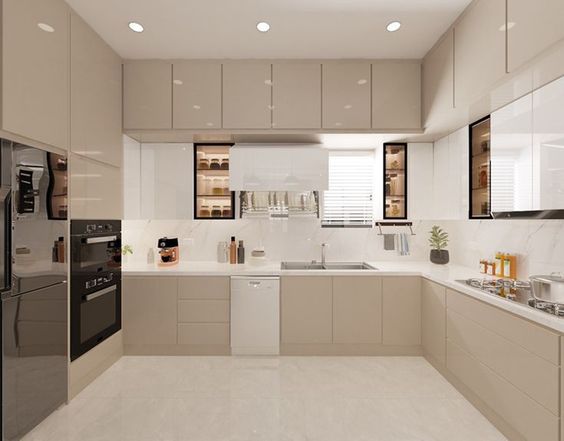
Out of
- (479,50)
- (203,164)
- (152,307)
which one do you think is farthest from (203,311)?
(479,50)

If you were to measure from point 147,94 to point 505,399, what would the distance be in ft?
12.0

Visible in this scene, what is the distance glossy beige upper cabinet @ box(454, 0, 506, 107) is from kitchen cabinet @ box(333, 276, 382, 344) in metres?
1.74

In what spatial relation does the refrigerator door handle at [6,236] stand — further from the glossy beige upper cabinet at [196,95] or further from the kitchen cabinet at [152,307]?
the glossy beige upper cabinet at [196,95]

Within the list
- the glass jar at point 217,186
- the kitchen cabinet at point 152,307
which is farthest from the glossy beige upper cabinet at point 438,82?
the kitchen cabinet at point 152,307

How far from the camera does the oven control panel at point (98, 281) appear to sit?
2543 millimetres

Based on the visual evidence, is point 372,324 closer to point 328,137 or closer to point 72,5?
point 328,137

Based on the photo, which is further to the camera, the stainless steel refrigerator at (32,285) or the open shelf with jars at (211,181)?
the open shelf with jars at (211,181)

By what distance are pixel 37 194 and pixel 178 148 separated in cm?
168

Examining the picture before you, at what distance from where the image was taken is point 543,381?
161 centimetres

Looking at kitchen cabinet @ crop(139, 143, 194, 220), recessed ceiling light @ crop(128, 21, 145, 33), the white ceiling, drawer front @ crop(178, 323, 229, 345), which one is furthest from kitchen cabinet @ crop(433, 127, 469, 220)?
recessed ceiling light @ crop(128, 21, 145, 33)

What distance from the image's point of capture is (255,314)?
10.1ft

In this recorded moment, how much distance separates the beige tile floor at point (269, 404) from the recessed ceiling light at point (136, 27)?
2.87m

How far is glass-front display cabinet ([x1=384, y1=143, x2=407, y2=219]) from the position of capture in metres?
3.56

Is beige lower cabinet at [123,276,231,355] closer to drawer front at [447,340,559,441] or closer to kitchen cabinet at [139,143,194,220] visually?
kitchen cabinet at [139,143,194,220]
